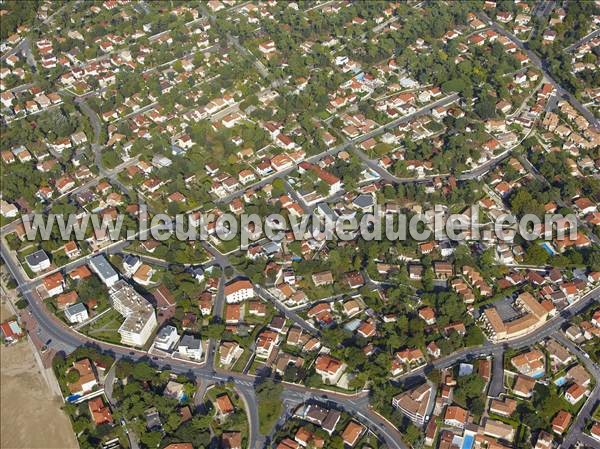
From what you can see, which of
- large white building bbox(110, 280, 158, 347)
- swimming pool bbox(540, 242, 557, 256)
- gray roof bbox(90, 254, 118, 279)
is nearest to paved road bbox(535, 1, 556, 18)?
swimming pool bbox(540, 242, 557, 256)

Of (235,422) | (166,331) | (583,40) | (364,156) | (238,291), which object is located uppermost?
(583,40)

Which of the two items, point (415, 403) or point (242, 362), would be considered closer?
point (415, 403)

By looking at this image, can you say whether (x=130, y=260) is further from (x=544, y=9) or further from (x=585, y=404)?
(x=544, y=9)

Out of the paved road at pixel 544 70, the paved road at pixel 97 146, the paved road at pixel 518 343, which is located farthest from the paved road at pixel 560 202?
the paved road at pixel 97 146

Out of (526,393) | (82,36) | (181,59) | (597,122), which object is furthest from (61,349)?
(597,122)

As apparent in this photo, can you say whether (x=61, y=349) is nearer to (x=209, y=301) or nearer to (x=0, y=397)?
(x=0, y=397)


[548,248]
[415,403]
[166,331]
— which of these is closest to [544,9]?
[548,248]

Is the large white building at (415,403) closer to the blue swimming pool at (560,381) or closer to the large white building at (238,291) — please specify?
the blue swimming pool at (560,381)
